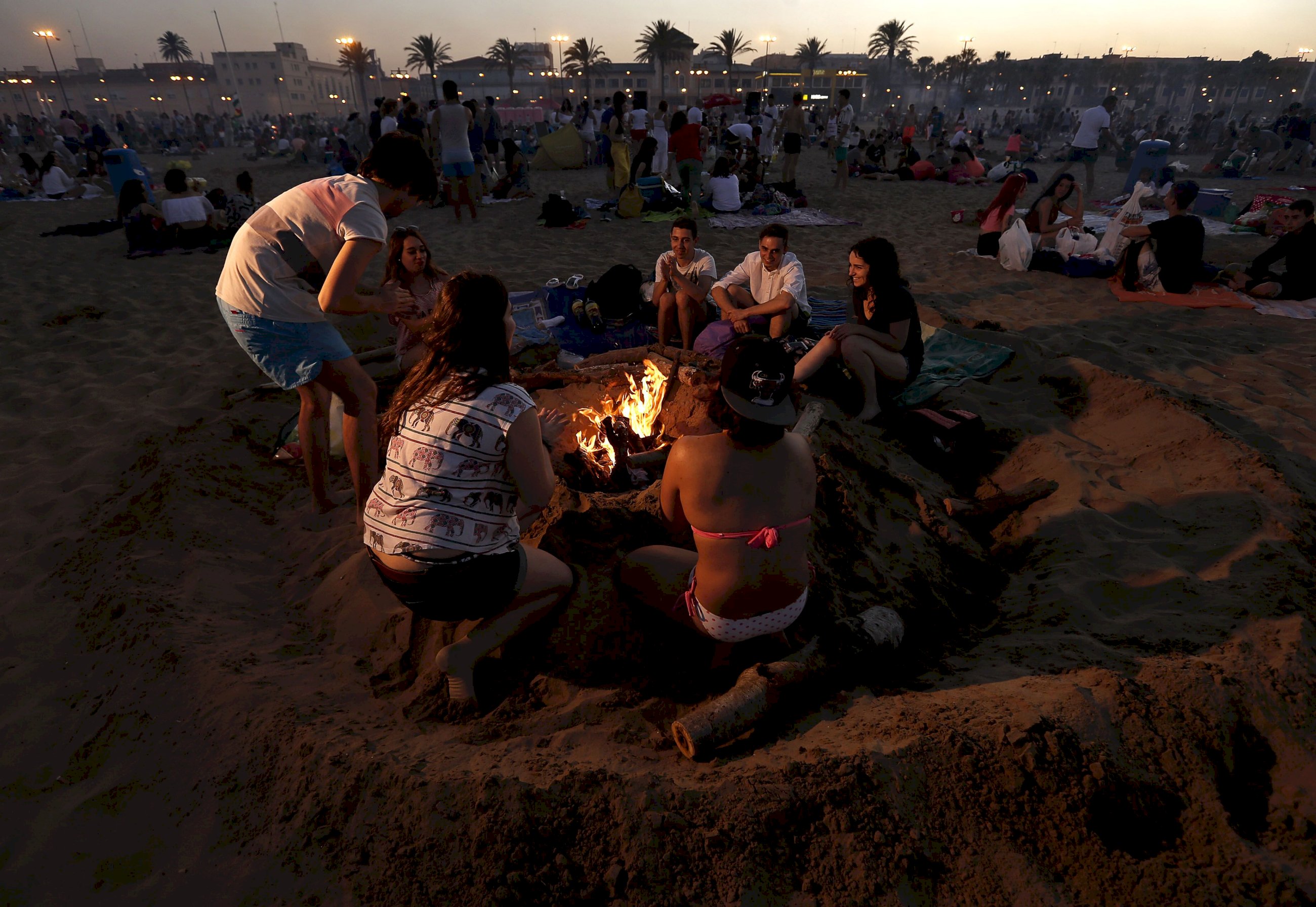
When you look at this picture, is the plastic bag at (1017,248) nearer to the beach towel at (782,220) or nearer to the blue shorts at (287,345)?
the beach towel at (782,220)

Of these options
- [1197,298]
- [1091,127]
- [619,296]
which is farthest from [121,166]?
[1091,127]

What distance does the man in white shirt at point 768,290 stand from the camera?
211 inches

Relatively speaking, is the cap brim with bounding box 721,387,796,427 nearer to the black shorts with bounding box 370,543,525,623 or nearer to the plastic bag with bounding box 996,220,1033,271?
the black shorts with bounding box 370,543,525,623

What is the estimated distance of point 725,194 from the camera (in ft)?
39.3

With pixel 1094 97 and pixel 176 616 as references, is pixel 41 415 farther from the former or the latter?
pixel 1094 97

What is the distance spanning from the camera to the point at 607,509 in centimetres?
335

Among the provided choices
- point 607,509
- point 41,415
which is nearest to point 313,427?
point 607,509

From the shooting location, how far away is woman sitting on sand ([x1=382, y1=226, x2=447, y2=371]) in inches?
177

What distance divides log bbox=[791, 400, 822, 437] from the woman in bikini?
150 centimetres

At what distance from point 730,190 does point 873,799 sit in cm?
1177

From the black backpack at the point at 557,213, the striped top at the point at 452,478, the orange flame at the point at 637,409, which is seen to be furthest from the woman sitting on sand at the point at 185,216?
the striped top at the point at 452,478

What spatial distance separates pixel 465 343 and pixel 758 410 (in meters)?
1.08

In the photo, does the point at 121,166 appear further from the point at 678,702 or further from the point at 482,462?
the point at 678,702

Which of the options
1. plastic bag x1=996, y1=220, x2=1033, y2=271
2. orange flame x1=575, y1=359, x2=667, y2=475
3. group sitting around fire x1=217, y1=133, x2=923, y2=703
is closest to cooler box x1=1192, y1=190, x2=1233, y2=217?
plastic bag x1=996, y1=220, x2=1033, y2=271
